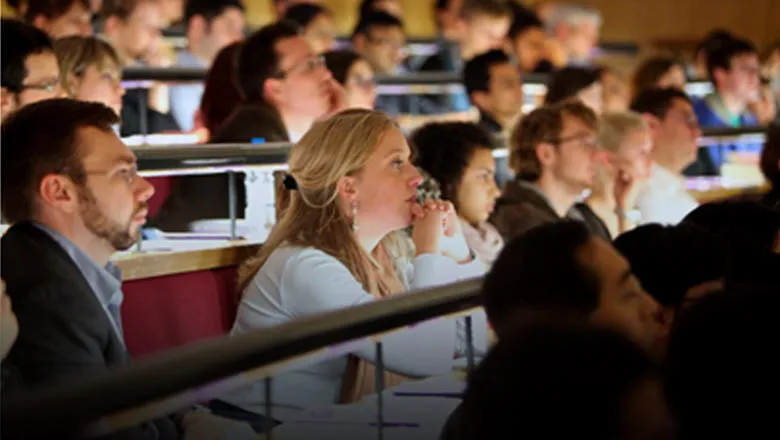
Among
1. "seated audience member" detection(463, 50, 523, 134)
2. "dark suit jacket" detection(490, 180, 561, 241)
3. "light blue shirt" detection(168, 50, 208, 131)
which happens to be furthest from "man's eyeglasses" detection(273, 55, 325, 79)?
"seated audience member" detection(463, 50, 523, 134)

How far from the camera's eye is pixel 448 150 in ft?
12.1

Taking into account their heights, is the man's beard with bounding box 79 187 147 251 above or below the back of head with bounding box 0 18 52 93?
below

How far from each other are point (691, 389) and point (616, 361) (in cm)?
25

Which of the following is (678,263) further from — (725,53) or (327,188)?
(725,53)

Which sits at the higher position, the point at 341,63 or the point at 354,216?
the point at 341,63

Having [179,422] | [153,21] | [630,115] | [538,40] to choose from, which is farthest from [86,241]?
[538,40]

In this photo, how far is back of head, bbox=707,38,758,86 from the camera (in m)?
6.52

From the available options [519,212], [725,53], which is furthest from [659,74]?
[519,212]

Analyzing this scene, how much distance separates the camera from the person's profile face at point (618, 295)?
6.16 ft

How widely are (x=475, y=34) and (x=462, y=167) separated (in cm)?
369

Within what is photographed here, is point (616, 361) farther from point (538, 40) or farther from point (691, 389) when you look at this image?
point (538, 40)

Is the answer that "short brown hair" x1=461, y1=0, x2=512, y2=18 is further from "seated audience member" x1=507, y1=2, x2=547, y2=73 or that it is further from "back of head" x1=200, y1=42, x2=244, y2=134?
"back of head" x1=200, y1=42, x2=244, y2=134

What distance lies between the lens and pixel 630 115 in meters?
4.56

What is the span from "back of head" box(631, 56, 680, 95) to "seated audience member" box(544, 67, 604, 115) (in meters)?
0.82
